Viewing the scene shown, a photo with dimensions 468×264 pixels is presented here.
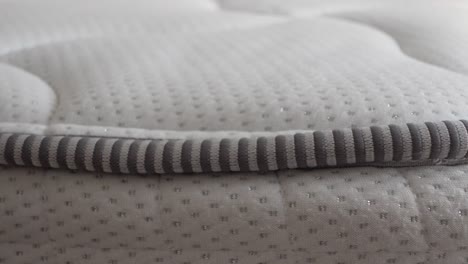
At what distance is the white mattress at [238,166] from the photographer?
0.42m

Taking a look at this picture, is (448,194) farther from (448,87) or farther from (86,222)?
(86,222)

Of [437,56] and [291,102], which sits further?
[437,56]

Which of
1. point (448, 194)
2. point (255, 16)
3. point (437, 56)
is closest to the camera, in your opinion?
point (448, 194)

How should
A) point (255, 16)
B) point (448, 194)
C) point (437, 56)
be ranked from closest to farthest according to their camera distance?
point (448, 194) → point (437, 56) → point (255, 16)

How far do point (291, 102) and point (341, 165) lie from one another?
0.30ft

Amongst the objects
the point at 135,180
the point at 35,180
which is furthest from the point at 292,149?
the point at 35,180

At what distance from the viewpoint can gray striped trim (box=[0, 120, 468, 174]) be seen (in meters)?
0.42

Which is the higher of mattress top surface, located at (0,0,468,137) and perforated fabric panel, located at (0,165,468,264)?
mattress top surface, located at (0,0,468,137)

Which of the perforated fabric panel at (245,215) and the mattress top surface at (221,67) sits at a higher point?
the mattress top surface at (221,67)

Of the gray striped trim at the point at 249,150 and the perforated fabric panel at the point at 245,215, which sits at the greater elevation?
the gray striped trim at the point at 249,150

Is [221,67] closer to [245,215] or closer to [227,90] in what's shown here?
[227,90]

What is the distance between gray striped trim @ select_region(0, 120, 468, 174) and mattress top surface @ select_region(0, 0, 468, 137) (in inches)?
1.2

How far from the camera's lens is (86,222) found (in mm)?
440

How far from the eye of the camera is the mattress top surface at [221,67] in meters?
0.48
